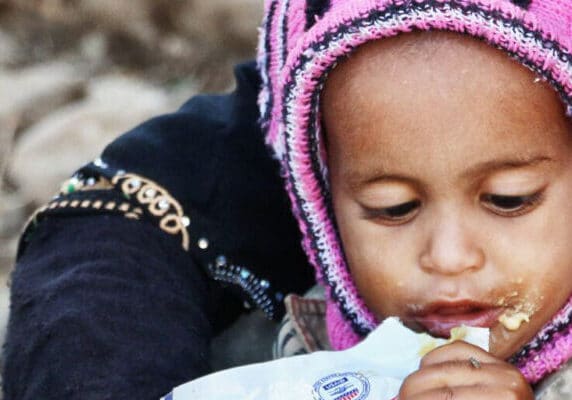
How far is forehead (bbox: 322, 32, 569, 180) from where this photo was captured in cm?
133

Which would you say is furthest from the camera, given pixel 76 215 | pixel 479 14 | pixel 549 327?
pixel 76 215

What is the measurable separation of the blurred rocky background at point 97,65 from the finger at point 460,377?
1638 mm

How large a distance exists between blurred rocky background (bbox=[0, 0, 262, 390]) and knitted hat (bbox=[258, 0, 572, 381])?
125cm

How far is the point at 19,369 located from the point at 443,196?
2.08 ft

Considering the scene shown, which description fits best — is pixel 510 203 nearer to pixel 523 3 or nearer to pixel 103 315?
pixel 523 3

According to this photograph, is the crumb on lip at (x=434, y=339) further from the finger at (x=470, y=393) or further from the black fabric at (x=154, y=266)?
the black fabric at (x=154, y=266)

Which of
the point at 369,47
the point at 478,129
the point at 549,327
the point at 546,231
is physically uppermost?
the point at 369,47

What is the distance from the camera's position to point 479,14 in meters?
1.31

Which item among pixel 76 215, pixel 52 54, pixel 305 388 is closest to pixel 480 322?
pixel 305 388

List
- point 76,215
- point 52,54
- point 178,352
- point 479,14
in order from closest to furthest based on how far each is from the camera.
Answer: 1. point 479,14
2. point 178,352
3. point 76,215
4. point 52,54

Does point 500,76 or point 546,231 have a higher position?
point 500,76

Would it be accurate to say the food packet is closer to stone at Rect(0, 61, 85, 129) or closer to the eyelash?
the eyelash

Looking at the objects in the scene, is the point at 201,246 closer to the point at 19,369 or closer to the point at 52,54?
the point at 19,369

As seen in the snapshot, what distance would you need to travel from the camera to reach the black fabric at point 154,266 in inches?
60.7
